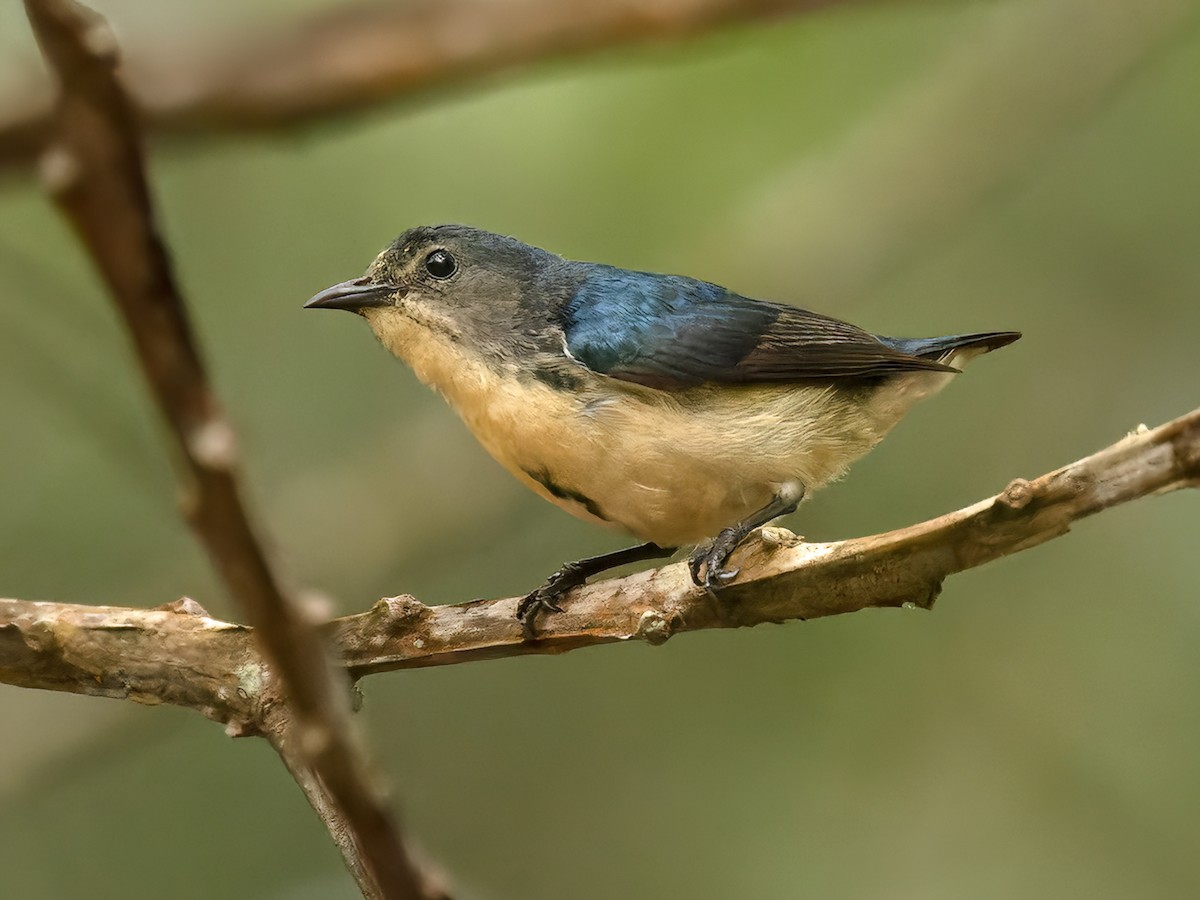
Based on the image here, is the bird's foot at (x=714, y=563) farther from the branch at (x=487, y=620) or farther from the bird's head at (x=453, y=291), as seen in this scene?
the bird's head at (x=453, y=291)

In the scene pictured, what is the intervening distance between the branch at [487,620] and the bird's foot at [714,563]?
0.11ft

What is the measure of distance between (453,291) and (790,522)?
2583mm

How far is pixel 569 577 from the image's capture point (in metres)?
3.88

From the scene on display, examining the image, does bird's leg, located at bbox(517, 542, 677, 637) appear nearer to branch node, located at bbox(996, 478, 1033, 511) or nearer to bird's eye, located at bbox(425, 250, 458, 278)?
bird's eye, located at bbox(425, 250, 458, 278)

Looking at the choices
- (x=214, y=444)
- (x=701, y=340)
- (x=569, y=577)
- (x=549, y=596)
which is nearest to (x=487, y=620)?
(x=549, y=596)

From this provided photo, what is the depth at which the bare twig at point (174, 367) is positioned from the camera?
1.08 meters

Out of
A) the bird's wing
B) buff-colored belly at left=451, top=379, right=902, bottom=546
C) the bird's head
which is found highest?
the bird's head

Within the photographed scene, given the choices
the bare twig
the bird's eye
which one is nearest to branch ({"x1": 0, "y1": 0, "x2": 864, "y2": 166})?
the bird's eye

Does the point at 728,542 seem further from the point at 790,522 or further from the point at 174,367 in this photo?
the point at 790,522

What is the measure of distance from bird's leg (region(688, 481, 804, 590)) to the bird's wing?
14.9 inches

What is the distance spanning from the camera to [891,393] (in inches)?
168

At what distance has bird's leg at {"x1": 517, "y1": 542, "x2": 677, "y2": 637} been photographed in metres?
A: 3.49

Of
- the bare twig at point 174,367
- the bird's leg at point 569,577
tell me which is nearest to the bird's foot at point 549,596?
the bird's leg at point 569,577

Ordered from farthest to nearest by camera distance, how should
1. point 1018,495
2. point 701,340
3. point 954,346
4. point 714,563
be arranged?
point 954,346, point 701,340, point 714,563, point 1018,495
